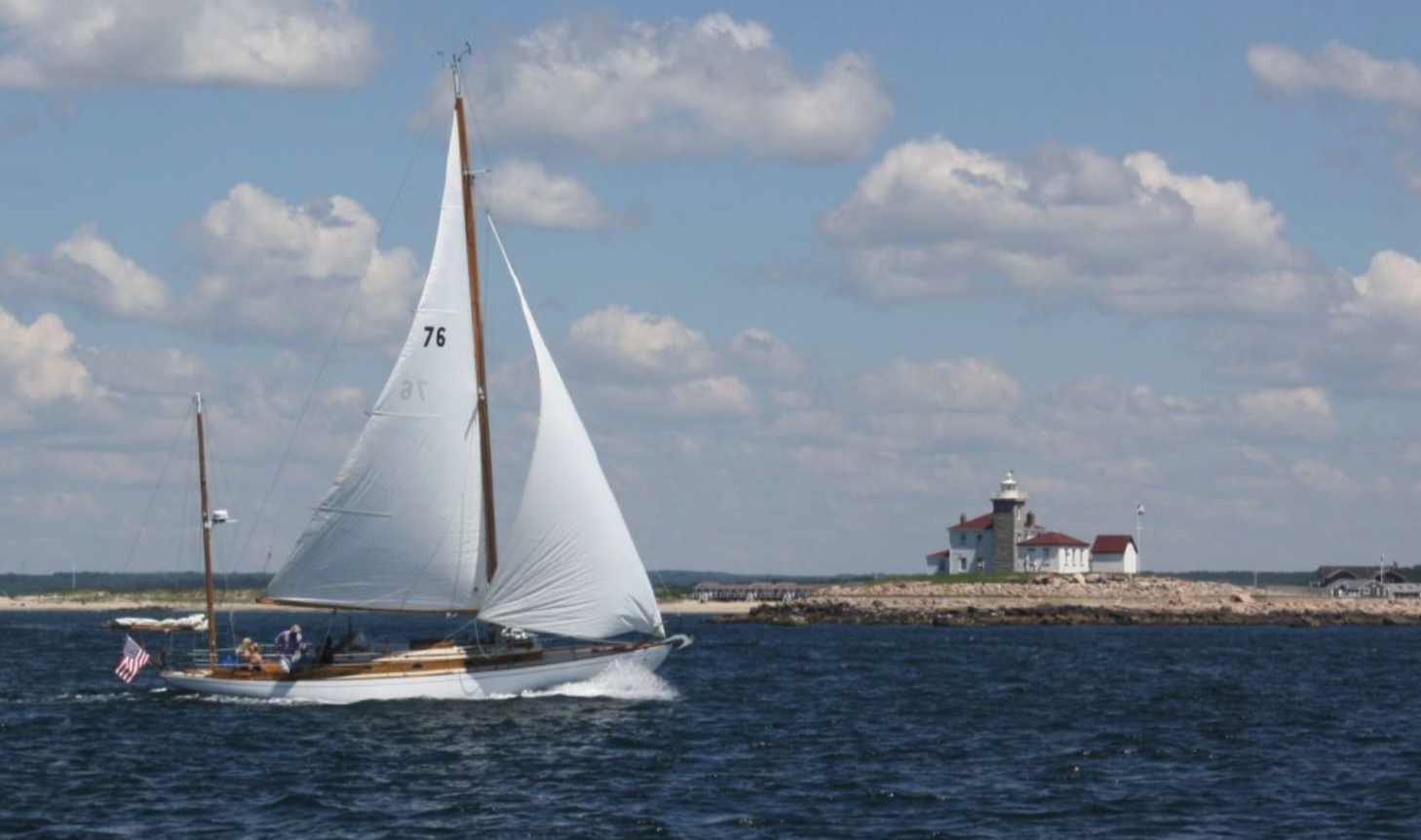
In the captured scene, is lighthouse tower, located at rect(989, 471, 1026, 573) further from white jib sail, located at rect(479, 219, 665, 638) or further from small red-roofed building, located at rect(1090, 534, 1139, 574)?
white jib sail, located at rect(479, 219, 665, 638)

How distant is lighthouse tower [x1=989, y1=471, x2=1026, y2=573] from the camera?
165875mm

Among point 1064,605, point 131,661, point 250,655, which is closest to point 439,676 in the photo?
point 250,655

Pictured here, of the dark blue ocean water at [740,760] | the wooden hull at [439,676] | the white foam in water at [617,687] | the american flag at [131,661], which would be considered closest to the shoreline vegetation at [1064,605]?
the dark blue ocean water at [740,760]

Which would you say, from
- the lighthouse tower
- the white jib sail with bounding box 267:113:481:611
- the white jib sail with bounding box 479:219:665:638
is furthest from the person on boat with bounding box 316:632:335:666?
the lighthouse tower

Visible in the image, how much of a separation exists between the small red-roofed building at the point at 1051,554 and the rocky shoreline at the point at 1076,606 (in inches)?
219


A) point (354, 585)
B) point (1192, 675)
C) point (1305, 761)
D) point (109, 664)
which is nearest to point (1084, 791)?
→ point (1305, 761)

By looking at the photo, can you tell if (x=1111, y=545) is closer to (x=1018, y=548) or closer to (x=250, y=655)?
(x=1018, y=548)

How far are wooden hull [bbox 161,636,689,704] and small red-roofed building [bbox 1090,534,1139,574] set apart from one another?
11982 centimetres

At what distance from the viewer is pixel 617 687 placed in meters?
58.3

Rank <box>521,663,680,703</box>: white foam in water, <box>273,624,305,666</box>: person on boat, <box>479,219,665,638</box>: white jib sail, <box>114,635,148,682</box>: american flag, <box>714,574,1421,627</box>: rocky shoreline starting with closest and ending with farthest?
<box>479,219,665,638</box>: white jib sail
<box>114,635,148,682</box>: american flag
<box>521,663,680,703</box>: white foam in water
<box>273,624,305,666</box>: person on boat
<box>714,574,1421,627</box>: rocky shoreline

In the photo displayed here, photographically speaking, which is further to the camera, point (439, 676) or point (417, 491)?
point (417, 491)

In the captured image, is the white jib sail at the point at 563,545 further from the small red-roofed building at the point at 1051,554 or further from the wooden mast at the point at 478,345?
the small red-roofed building at the point at 1051,554

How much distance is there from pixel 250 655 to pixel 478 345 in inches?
432

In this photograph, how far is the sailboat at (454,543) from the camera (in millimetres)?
54031
